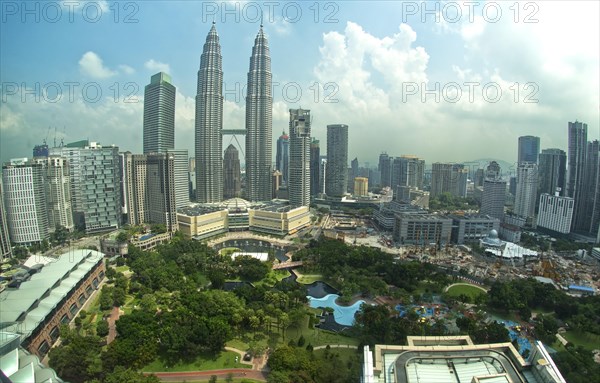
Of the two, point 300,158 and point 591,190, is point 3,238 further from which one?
point 591,190

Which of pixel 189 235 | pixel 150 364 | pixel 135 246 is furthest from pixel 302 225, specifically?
pixel 150 364

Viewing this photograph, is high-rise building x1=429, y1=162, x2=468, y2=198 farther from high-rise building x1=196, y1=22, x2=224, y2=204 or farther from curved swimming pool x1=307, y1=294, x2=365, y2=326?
curved swimming pool x1=307, y1=294, x2=365, y2=326

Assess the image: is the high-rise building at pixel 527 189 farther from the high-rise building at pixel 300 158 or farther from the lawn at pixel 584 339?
the lawn at pixel 584 339

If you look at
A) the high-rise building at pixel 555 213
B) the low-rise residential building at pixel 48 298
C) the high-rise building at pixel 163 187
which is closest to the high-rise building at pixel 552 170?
the high-rise building at pixel 555 213

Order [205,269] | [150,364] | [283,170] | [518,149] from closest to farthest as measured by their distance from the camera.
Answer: [150,364], [205,269], [518,149], [283,170]

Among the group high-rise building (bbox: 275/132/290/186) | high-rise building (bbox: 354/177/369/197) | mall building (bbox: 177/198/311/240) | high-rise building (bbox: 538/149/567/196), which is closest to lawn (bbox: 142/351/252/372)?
mall building (bbox: 177/198/311/240)

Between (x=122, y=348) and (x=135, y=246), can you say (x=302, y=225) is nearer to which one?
(x=135, y=246)
